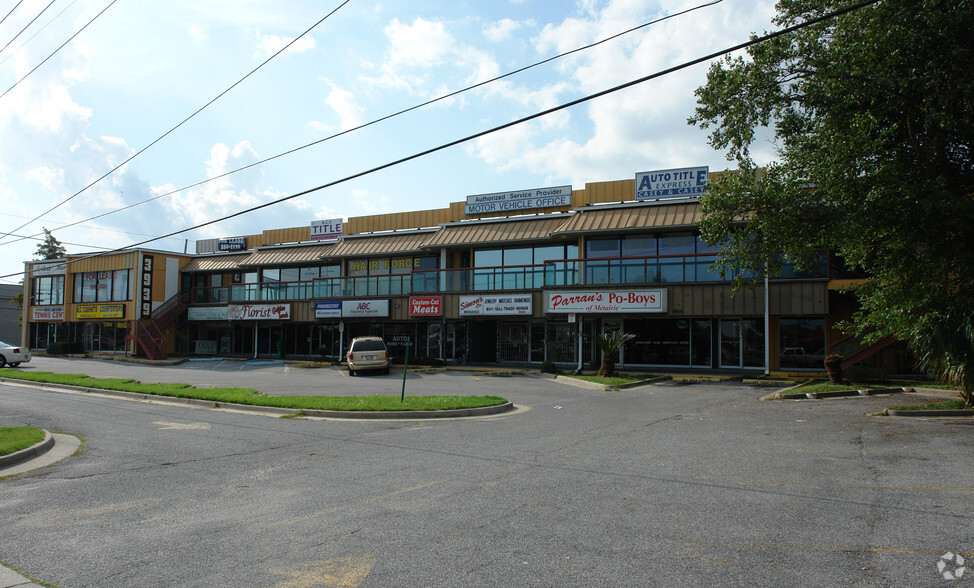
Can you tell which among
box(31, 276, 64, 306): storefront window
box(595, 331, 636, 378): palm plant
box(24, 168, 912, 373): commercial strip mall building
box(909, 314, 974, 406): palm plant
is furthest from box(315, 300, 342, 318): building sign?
box(909, 314, 974, 406): palm plant

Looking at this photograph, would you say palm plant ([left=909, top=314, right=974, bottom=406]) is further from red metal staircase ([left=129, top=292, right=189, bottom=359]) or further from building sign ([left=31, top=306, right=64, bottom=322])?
building sign ([left=31, top=306, right=64, bottom=322])

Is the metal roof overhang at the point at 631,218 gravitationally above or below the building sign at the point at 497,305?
above

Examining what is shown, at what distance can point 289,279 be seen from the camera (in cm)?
4156

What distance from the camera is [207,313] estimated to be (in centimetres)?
4216

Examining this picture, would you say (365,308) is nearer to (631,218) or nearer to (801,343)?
(631,218)

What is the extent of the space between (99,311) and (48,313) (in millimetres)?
7342

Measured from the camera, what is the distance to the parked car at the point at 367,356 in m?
26.9

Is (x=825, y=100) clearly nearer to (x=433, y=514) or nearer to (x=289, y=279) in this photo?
(x=433, y=514)

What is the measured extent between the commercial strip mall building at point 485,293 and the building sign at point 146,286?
90 mm

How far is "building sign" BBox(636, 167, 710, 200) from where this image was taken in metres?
28.1

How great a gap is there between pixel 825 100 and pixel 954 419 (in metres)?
7.47

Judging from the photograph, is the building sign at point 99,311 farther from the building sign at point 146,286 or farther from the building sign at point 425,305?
the building sign at point 425,305

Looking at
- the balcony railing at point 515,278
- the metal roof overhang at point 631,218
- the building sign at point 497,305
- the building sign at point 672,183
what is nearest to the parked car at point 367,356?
the building sign at point 497,305

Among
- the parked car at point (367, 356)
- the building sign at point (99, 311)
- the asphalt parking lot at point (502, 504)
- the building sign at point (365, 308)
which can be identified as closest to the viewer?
the asphalt parking lot at point (502, 504)
